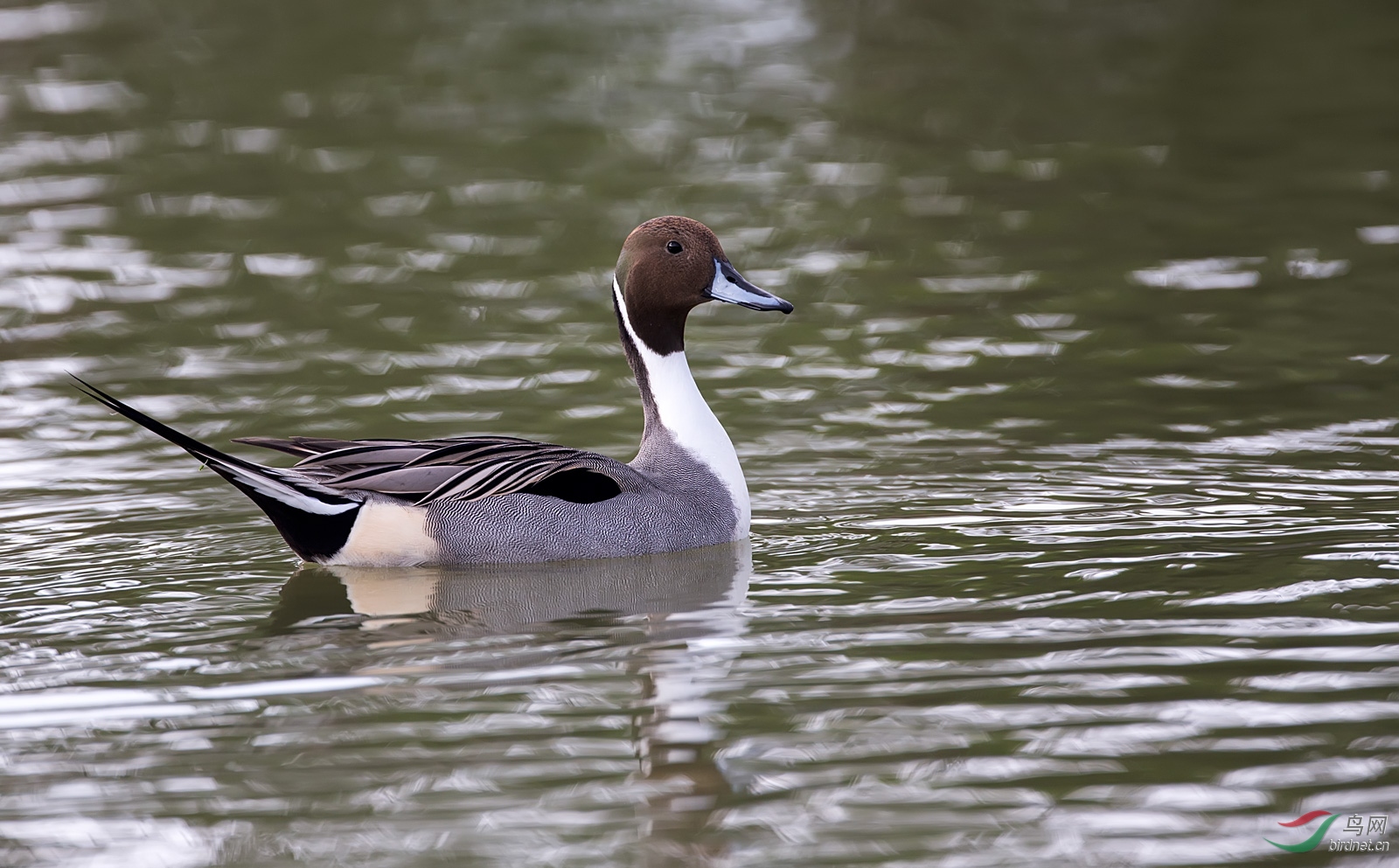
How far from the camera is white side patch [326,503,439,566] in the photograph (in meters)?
7.59

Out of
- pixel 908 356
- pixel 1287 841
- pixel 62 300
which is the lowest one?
pixel 1287 841

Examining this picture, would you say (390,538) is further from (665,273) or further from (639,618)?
(665,273)

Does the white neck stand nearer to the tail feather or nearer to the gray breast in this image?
the gray breast

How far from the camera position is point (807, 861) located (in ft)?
15.8

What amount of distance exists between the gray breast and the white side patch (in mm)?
55

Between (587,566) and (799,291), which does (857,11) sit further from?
(587,566)

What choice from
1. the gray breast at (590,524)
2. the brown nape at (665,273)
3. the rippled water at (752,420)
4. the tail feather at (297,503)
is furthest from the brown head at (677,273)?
the tail feather at (297,503)

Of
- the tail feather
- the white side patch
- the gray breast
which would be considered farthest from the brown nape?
the tail feather

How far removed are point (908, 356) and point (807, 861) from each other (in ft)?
20.3

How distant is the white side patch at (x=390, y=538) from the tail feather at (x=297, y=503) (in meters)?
0.05

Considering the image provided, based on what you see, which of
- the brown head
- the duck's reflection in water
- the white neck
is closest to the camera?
the duck's reflection in water

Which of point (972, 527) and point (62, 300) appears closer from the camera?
point (972, 527)

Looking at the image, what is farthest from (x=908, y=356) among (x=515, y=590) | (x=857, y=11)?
(x=857, y=11)

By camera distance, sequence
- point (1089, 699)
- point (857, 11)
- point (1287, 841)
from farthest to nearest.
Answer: point (857, 11)
point (1089, 699)
point (1287, 841)
